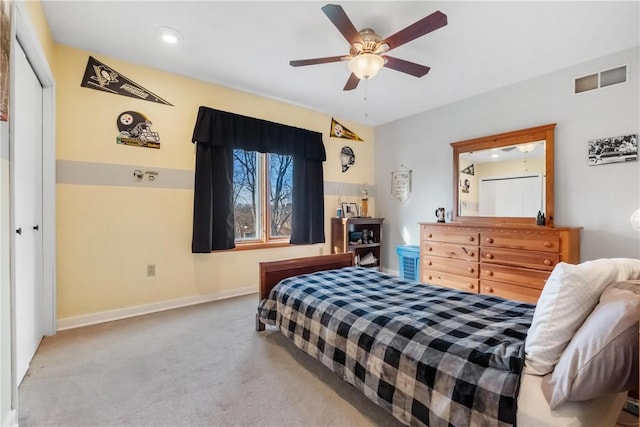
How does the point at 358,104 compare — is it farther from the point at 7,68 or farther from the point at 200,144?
the point at 7,68

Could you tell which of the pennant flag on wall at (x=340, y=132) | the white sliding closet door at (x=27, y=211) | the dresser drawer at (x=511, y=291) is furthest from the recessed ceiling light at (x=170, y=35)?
the dresser drawer at (x=511, y=291)

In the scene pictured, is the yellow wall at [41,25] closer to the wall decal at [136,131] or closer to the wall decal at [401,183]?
the wall decal at [136,131]

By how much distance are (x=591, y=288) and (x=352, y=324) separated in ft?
3.54

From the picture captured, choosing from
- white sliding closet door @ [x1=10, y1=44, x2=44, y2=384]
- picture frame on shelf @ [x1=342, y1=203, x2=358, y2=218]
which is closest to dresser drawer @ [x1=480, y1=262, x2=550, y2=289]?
picture frame on shelf @ [x1=342, y1=203, x2=358, y2=218]

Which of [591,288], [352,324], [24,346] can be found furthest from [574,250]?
[24,346]

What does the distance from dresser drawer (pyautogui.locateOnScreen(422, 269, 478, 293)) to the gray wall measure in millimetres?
873

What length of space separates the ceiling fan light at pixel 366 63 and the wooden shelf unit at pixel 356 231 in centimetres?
239

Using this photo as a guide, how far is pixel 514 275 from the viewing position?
3.04 metres

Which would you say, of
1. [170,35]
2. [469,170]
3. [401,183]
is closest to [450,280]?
[469,170]

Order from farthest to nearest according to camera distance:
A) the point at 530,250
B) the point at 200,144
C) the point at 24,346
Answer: the point at 200,144, the point at 530,250, the point at 24,346

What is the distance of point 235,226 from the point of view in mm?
3734

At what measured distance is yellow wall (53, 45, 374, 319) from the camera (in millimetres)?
2652

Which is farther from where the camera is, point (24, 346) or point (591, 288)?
point (24, 346)

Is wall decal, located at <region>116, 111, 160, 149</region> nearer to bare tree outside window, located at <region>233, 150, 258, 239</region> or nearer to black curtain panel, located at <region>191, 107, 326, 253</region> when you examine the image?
black curtain panel, located at <region>191, 107, 326, 253</region>
